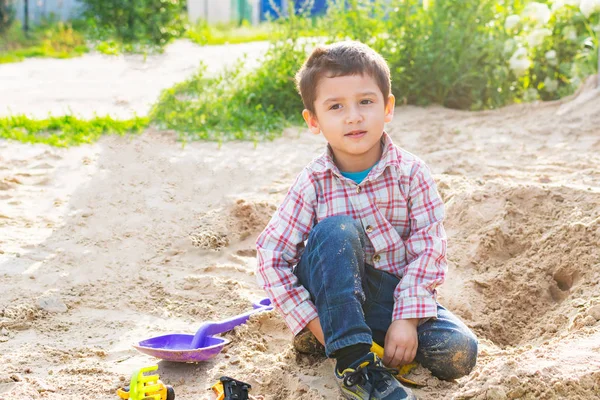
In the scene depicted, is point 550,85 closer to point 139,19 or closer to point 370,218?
point 370,218

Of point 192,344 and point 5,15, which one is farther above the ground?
point 5,15

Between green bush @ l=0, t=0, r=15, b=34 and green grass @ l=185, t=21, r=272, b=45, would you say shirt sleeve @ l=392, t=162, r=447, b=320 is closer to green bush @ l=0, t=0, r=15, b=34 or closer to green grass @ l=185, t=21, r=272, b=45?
green grass @ l=185, t=21, r=272, b=45

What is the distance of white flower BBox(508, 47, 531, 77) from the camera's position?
641cm

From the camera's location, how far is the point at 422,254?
2.59 meters

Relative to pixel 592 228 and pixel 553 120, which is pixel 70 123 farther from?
pixel 592 228

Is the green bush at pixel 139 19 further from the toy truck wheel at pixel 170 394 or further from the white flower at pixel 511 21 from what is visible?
the toy truck wheel at pixel 170 394

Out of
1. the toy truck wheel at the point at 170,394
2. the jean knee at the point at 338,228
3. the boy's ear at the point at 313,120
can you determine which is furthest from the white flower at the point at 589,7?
the toy truck wheel at the point at 170,394

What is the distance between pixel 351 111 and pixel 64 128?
3638 mm

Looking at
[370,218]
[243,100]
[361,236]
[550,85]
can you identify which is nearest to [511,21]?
[550,85]

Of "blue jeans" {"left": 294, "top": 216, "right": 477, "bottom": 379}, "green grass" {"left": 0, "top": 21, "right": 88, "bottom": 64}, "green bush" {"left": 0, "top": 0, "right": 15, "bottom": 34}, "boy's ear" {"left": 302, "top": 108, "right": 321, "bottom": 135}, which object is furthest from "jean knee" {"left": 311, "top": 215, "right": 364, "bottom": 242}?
"green bush" {"left": 0, "top": 0, "right": 15, "bottom": 34}

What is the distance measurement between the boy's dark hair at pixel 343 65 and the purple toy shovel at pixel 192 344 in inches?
36.0

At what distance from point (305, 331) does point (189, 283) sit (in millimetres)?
1070

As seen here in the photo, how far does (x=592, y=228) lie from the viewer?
3350mm

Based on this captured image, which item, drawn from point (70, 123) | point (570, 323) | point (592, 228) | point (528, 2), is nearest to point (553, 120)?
point (528, 2)
